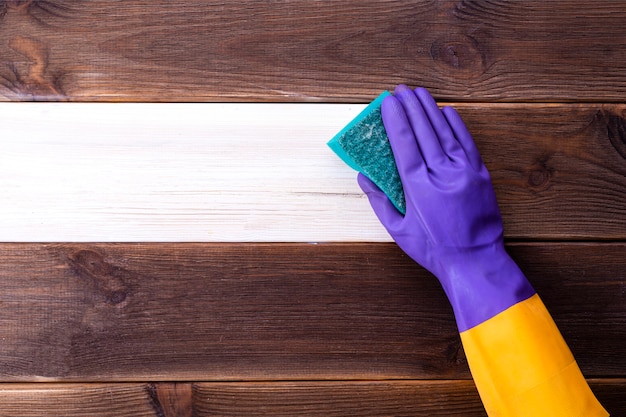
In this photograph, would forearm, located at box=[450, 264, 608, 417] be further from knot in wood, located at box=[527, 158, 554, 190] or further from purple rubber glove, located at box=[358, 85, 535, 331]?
knot in wood, located at box=[527, 158, 554, 190]

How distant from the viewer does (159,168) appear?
732 millimetres

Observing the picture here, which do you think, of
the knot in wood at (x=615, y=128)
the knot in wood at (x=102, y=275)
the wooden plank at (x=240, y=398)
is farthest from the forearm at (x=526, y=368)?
the knot in wood at (x=102, y=275)

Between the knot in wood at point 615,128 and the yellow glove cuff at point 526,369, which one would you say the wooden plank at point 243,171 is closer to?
the knot in wood at point 615,128

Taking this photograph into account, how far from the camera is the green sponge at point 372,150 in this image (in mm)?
688

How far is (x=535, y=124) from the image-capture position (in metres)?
0.74

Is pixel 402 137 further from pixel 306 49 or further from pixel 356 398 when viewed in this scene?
pixel 356 398

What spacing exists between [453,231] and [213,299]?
1.12 feet

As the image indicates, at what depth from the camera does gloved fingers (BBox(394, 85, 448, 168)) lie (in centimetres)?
68

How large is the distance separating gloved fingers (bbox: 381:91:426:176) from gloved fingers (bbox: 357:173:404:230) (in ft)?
0.13

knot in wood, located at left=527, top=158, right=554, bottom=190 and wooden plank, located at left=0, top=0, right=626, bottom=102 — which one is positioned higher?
wooden plank, located at left=0, top=0, right=626, bottom=102

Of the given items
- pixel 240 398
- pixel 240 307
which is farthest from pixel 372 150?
pixel 240 398

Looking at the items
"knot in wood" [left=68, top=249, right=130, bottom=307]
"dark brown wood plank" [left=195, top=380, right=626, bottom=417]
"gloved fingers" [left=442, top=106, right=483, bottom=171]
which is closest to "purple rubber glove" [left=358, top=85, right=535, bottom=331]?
"gloved fingers" [left=442, top=106, right=483, bottom=171]

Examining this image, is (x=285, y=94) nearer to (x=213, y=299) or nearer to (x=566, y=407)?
(x=213, y=299)

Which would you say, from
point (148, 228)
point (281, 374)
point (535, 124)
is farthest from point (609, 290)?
point (148, 228)
